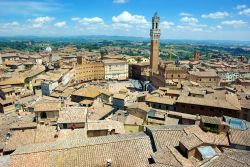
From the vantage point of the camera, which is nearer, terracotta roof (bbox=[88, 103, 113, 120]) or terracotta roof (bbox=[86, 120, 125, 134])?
terracotta roof (bbox=[86, 120, 125, 134])

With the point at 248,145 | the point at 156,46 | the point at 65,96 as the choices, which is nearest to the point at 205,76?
the point at 156,46

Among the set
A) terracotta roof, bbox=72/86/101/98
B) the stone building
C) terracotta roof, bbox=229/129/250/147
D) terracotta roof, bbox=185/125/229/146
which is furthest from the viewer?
the stone building

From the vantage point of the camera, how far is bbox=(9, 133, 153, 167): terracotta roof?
61.3 feet

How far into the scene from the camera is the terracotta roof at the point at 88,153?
736 inches

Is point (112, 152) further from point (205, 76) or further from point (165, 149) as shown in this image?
point (205, 76)

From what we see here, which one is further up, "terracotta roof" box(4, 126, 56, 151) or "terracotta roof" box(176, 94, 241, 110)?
"terracotta roof" box(176, 94, 241, 110)

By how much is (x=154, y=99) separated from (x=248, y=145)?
2240 centimetres

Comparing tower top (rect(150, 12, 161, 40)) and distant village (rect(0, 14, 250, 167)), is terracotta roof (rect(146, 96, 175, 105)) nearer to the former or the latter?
distant village (rect(0, 14, 250, 167))

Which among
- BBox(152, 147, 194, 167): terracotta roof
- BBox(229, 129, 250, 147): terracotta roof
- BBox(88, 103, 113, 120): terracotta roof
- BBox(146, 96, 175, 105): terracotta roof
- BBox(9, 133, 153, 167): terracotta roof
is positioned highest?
BBox(229, 129, 250, 147): terracotta roof

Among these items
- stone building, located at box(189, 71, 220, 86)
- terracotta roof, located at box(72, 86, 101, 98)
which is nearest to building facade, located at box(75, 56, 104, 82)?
terracotta roof, located at box(72, 86, 101, 98)

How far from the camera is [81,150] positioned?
780 inches

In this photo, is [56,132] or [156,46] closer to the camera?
[56,132]

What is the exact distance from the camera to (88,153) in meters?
19.6

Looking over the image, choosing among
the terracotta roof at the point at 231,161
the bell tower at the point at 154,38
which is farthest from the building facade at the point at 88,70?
the terracotta roof at the point at 231,161
